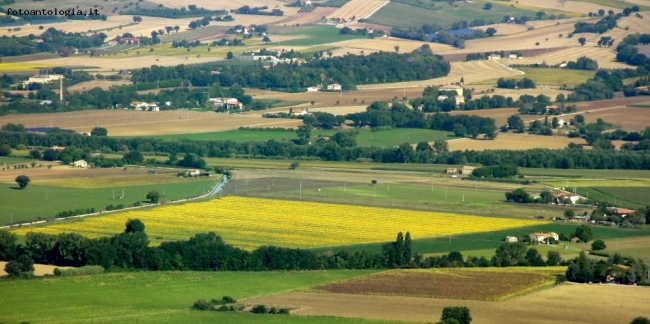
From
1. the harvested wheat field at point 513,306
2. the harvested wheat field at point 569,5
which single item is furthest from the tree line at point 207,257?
the harvested wheat field at point 569,5

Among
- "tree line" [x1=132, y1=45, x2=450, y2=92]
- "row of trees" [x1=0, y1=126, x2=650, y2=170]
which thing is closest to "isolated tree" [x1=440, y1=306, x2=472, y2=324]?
"row of trees" [x1=0, y1=126, x2=650, y2=170]

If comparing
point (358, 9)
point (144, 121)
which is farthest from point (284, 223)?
point (358, 9)

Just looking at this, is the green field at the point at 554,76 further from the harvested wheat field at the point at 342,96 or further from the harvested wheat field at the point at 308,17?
the harvested wheat field at the point at 308,17

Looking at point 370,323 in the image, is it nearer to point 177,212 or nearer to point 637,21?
point 177,212

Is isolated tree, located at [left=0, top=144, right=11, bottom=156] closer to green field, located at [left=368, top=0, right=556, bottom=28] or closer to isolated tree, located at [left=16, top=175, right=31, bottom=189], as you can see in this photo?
isolated tree, located at [left=16, top=175, right=31, bottom=189]

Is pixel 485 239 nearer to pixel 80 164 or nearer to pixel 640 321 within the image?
pixel 640 321

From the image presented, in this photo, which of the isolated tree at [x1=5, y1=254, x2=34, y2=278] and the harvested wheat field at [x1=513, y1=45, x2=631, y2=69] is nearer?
the isolated tree at [x1=5, y1=254, x2=34, y2=278]
